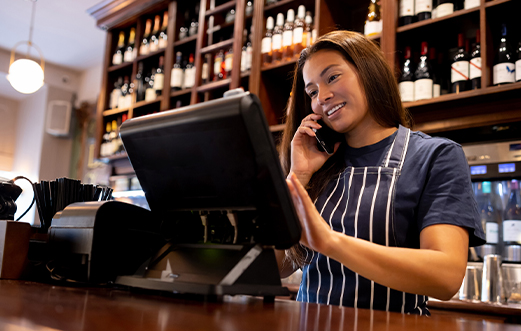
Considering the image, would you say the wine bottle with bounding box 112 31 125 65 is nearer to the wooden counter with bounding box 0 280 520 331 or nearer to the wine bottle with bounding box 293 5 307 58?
the wine bottle with bounding box 293 5 307 58

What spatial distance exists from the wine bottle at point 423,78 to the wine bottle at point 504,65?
30cm

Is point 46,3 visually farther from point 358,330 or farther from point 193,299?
point 358,330

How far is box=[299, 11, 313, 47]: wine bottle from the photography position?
9.33 ft

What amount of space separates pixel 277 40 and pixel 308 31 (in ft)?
0.65

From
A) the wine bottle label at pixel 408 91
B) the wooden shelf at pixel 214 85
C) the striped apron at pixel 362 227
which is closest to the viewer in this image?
the striped apron at pixel 362 227

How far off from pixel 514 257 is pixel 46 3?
450cm

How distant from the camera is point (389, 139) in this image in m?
1.19

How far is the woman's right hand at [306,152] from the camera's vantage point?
1.29 meters

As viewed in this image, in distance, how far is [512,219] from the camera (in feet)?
7.57

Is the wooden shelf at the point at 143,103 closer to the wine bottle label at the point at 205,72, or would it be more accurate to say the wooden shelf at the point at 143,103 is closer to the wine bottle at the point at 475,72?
the wine bottle label at the point at 205,72

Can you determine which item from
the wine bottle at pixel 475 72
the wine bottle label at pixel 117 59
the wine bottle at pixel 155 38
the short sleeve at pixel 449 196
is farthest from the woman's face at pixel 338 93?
the wine bottle label at pixel 117 59

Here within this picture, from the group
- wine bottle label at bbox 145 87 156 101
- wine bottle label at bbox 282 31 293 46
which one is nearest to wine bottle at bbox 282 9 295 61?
wine bottle label at bbox 282 31 293 46

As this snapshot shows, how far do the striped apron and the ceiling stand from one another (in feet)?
13.7

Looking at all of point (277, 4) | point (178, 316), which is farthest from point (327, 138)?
point (277, 4)
